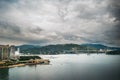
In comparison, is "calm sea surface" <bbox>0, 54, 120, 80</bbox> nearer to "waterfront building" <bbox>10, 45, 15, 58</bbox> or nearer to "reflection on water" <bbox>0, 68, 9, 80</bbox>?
"reflection on water" <bbox>0, 68, 9, 80</bbox>

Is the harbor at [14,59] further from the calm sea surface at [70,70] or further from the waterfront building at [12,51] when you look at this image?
the calm sea surface at [70,70]

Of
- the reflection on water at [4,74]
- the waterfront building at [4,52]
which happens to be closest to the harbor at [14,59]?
the waterfront building at [4,52]

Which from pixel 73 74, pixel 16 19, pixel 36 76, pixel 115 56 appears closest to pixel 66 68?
pixel 73 74

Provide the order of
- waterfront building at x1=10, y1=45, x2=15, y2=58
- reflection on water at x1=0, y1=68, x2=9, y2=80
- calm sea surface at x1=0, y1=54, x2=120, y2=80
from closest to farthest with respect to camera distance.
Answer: reflection on water at x1=0, y1=68, x2=9, y2=80, calm sea surface at x1=0, y1=54, x2=120, y2=80, waterfront building at x1=10, y1=45, x2=15, y2=58

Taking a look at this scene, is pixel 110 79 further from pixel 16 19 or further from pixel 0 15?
pixel 0 15

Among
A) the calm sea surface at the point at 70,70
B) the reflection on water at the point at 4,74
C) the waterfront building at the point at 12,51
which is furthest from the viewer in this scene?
the waterfront building at the point at 12,51

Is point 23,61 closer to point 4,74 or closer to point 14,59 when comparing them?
point 14,59

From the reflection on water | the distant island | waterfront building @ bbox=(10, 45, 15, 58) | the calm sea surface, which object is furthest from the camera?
the distant island

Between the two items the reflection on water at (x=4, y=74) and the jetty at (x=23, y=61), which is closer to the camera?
the reflection on water at (x=4, y=74)

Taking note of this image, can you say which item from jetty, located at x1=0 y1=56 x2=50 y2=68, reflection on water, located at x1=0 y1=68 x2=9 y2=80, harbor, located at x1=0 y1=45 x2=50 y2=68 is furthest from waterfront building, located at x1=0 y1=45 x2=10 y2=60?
reflection on water, located at x1=0 y1=68 x2=9 y2=80
